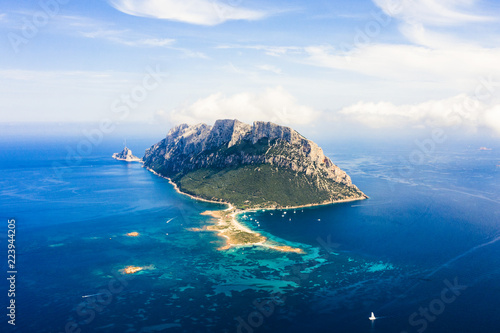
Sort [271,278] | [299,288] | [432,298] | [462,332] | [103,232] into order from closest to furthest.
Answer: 1. [462,332]
2. [432,298]
3. [299,288]
4. [271,278]
5. [103,232]

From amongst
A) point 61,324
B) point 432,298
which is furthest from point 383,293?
point 61,324

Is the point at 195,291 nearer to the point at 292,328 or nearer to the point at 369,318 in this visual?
the point at 292,328

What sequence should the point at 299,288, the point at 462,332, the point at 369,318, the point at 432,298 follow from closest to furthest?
the point at 462,332, the point at 369,318, the point at 432,298, the point at 299,288

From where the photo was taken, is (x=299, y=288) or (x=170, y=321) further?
(x=299, y=288)

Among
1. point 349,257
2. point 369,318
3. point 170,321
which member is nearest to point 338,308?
point 369,318

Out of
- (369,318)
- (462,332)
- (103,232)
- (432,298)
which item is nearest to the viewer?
(462,332)

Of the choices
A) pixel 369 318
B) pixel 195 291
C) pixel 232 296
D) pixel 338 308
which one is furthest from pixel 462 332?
pixel 195 291

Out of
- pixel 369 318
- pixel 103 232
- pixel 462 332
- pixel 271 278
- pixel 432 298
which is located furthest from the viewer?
pixel 103 232

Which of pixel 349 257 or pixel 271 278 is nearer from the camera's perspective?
pixel 271 278

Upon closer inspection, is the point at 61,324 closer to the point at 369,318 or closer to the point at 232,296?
the point at 232,296
